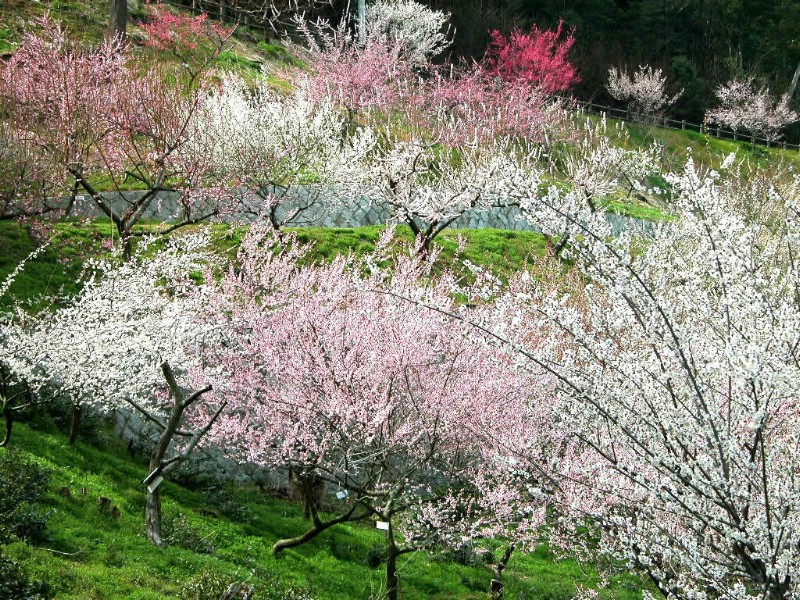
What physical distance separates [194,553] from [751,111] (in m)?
49.5

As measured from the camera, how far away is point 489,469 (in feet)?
35.9

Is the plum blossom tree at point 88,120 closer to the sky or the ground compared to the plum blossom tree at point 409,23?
closer to the ground

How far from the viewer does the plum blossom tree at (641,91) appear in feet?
148

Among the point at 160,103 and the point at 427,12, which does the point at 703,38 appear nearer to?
the point at 427,12

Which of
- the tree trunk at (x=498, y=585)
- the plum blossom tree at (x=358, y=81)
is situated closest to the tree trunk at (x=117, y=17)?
the plum blossom tree at (x=358, y=81)

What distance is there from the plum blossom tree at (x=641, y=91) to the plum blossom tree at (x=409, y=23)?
1282 cm

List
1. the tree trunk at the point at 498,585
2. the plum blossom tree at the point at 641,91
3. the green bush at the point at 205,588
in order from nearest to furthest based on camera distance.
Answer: the green bush at the point at 205,588 < the tree trunk at the point at 498,585 < the plum blossom tree at the point at 641,91

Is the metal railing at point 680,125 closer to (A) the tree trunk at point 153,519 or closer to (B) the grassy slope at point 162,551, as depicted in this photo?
(B) the grassy slope at point 162,551

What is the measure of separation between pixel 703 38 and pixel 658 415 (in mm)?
60719

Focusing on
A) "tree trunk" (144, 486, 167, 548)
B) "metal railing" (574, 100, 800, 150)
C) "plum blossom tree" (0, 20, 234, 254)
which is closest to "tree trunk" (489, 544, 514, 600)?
"tree trunk" (144, 486, 167, 548)

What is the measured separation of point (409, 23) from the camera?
38.4 meters

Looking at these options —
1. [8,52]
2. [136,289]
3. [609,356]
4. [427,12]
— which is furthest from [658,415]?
[427,12]

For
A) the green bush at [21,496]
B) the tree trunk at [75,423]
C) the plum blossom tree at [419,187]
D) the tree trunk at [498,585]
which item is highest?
the plum blossom tree at [419,187]

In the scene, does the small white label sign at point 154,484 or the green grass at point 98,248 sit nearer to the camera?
the small white label sign at point 154,484
